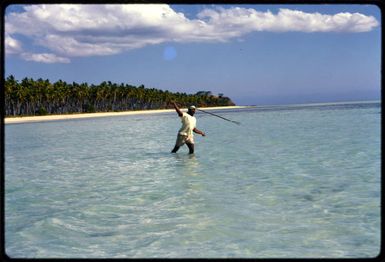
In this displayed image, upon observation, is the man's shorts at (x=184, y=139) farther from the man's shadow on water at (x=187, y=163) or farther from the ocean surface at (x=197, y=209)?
the ocean surface at (x=197, y=209)

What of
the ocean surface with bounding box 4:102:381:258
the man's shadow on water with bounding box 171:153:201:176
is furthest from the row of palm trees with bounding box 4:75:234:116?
the ocean surface with bounding box 4:102:381:258

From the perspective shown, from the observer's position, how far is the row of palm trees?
77250mm

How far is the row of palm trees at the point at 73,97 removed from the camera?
77.2m

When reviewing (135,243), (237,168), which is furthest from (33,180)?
(135,243)

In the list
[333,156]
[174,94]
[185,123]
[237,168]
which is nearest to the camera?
[237,168]

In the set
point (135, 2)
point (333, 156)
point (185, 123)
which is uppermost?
point (135, 2)

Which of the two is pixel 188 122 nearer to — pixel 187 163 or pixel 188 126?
pixel 188 126

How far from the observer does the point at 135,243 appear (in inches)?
213

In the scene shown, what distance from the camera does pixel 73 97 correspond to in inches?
3632

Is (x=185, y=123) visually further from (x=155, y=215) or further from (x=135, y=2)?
(x=135, y=2)

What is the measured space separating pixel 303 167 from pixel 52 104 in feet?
277

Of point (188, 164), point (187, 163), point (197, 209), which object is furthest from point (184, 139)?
point (197, 209)

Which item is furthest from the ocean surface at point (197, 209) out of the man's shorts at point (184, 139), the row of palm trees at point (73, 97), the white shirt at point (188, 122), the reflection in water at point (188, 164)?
the row of palm trees at point (73, 97)

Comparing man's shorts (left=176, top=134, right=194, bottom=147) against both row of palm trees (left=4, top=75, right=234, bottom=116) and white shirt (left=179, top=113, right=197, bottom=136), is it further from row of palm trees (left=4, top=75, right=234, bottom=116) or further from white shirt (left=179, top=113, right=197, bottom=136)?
row of palm trees (left=4, top=75, right=234, bottom=116)
